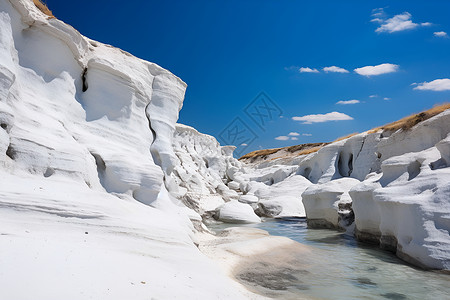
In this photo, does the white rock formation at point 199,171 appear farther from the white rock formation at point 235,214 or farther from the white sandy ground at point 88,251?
the white sandy ground at point 88,251

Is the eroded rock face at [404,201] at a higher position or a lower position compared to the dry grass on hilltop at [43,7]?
lower

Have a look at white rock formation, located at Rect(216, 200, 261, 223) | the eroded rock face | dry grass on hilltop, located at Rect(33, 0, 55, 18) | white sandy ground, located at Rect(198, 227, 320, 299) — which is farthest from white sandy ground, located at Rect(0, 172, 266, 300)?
white rock formation, located at Rect(216, 200, 261, 223)

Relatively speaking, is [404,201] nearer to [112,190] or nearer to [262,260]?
[262,260]

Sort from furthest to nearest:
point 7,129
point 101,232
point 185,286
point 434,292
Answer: point 434,292 < point 7,129 < point 101,232 < point 185,286

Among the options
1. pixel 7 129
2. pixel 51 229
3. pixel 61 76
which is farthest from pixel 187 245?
pixel 61 76

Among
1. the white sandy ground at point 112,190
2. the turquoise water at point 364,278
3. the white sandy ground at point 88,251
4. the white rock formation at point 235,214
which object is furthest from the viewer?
the white rock formation at point 235,214

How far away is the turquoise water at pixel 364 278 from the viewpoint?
6449mm

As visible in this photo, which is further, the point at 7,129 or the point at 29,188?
the point at 7,129

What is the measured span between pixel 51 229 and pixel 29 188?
3.47 feet

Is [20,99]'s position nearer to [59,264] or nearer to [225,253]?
[59,264]

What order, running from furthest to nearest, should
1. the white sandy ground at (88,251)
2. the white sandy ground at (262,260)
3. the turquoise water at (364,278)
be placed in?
the white sandy ground at (262,260) → the turquoise water at (364,278) → the white sandy ground at (88,251)

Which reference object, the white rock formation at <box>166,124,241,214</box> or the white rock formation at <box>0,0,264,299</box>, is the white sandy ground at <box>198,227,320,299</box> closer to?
the white rock formation at <box>0,0,264,299</box>

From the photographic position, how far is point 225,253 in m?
8.94

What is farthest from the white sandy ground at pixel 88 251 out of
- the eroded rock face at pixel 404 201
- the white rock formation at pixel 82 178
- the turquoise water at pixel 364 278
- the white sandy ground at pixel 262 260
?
the eroded rock face at pixel 404 201
